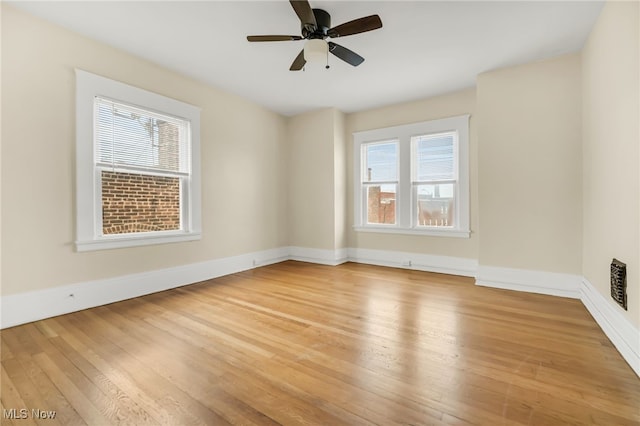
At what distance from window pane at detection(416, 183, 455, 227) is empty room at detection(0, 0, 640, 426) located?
2 centimetres

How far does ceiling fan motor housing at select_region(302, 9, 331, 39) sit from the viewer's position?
8.25ft

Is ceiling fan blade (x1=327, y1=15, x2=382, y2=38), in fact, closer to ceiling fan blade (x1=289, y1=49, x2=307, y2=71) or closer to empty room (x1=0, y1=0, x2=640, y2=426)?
empty room (x1=0, y1=0, x2=640, y2=426)

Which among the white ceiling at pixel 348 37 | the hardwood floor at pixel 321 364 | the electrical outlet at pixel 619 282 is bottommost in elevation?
the hardwood floor at pixel 321 364

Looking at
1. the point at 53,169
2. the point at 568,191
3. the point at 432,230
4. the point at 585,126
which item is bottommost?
the point at 432,230

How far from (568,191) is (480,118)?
1.35 metres

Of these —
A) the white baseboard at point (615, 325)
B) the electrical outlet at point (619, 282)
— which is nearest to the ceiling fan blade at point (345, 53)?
the electrical outlet at point (619, 282)

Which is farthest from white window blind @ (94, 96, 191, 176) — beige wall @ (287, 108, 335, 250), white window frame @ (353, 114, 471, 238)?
white window frame @ (353, 114, 471, 238)

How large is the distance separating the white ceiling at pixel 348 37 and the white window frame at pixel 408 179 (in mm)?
632

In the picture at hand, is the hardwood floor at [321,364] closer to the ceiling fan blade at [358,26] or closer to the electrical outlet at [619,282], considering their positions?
the electrical outlet at [619,282]

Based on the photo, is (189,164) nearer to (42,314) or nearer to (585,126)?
(42,314)

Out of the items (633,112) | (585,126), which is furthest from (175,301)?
(585,126)

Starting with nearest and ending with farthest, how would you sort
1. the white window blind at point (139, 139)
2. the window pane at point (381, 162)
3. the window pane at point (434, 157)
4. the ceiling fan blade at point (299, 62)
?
the ceiling fan blade at point (299, 62)
the white window blind at point (139, 139)
the window pane at point (434, 157)
the window pane at point (381, 162)

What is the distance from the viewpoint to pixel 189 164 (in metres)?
3.96

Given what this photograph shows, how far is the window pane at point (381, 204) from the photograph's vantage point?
16.6 feet
